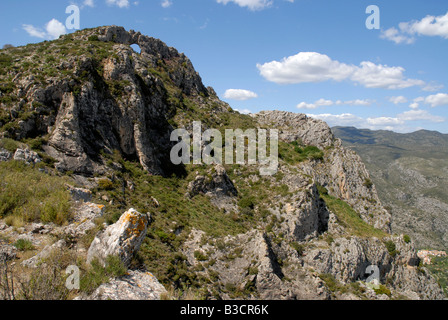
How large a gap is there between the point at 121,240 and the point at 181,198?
20.5 meters

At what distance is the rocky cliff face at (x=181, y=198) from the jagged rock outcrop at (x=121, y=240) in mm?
43

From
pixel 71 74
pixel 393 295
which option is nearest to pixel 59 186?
pixel 71 74

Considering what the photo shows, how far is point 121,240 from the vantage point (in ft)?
26.0

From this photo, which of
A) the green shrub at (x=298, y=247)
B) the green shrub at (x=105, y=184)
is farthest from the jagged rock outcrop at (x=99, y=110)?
the green shrub at (x=298, y=247)

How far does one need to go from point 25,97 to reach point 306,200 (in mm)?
31448

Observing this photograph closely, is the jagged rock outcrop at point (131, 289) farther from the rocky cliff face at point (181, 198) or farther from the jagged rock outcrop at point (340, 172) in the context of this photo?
the jagged rock outcrop at point (340, 172)

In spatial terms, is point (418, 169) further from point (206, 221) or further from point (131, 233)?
point (131, 233)

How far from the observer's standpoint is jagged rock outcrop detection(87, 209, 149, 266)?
25.4 ft

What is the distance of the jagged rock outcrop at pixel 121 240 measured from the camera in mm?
7744

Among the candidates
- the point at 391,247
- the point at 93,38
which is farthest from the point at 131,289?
the point at 93,38

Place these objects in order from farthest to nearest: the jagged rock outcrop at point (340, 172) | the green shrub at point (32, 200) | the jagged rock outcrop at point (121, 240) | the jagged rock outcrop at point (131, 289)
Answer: the jagged rock outcrop at point (340, 172) < the green shrub at point (32, 200) < the jagged rock outcrop at point (121, 240) < the jagged rock outcrop at point (131, 289)

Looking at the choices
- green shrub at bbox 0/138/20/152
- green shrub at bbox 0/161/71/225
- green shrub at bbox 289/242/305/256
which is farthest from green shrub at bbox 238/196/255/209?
green shrub at bbox 0/138/20/152

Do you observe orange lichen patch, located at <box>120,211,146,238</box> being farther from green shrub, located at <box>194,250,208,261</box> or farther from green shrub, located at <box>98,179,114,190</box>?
green shrub, located at <box>98,179,114,190</box>

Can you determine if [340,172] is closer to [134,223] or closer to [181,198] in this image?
[181,198]
